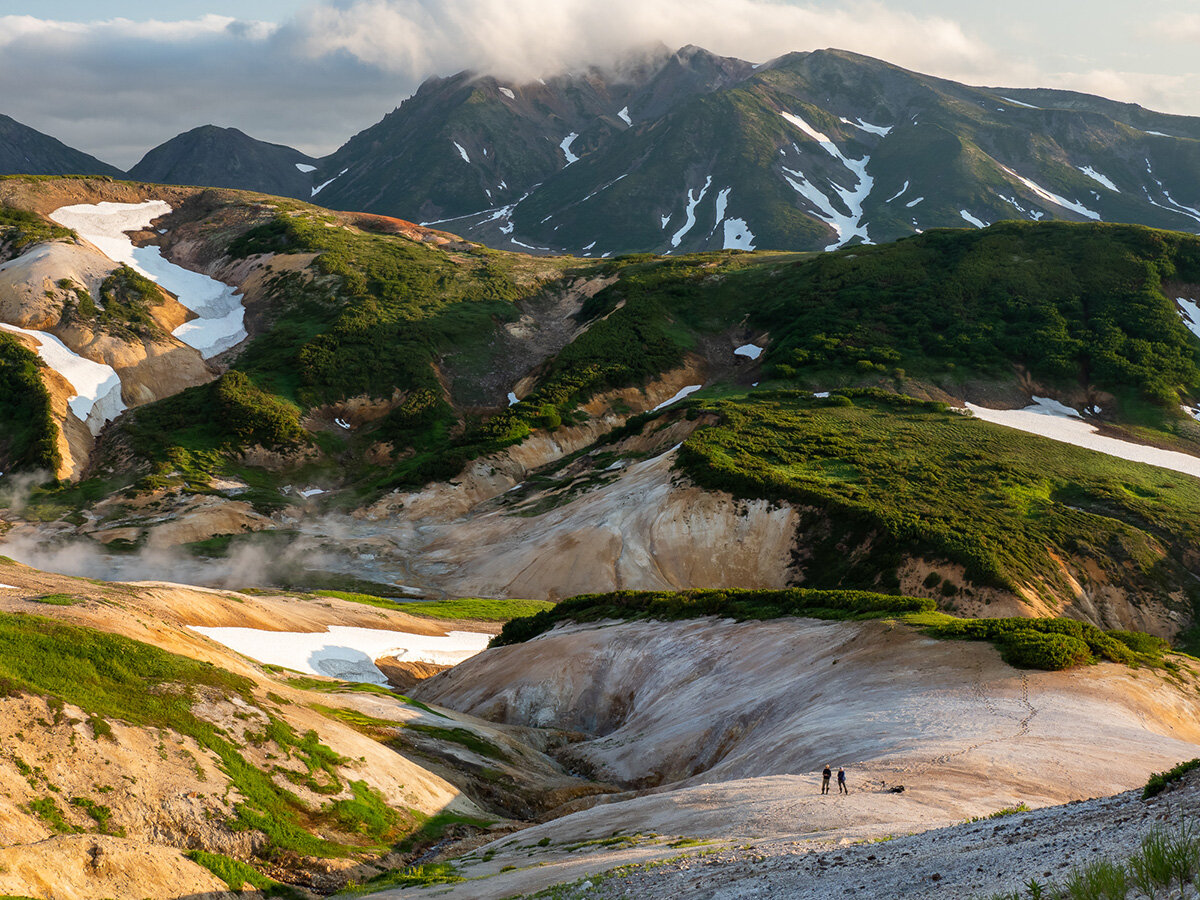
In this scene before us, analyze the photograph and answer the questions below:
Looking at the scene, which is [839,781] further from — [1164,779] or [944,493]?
[944,493]

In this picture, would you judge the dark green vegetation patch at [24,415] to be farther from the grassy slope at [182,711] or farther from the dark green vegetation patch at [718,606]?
the grassy slope at [182,711]

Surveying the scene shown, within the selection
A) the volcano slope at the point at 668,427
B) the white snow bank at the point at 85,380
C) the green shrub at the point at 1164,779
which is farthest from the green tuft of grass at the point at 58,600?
the white snow bank at the point at 85,380

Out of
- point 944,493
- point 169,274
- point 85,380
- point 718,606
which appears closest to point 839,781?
point 718,606

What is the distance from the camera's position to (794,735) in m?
26.0

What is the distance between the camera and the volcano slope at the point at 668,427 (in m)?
56.8

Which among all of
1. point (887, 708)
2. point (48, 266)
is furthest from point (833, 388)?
point (48, 266)

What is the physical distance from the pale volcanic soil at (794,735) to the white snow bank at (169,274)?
7832 centimetres

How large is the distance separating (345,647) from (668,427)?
36673 mm

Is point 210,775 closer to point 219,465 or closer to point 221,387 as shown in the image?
point 219,465

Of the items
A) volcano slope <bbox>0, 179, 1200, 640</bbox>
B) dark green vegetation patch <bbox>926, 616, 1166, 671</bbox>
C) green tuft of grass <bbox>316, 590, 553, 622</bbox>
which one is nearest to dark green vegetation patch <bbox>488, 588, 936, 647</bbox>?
dark green vegetation patch <bbox>926, 616, 1166, 671</bbox>

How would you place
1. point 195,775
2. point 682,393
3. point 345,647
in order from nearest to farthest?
point 195,775 < point 345,647 < point 682,393

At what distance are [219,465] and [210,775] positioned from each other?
6395 centimetres

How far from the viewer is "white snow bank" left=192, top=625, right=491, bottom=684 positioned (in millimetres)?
47031

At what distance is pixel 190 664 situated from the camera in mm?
26031
